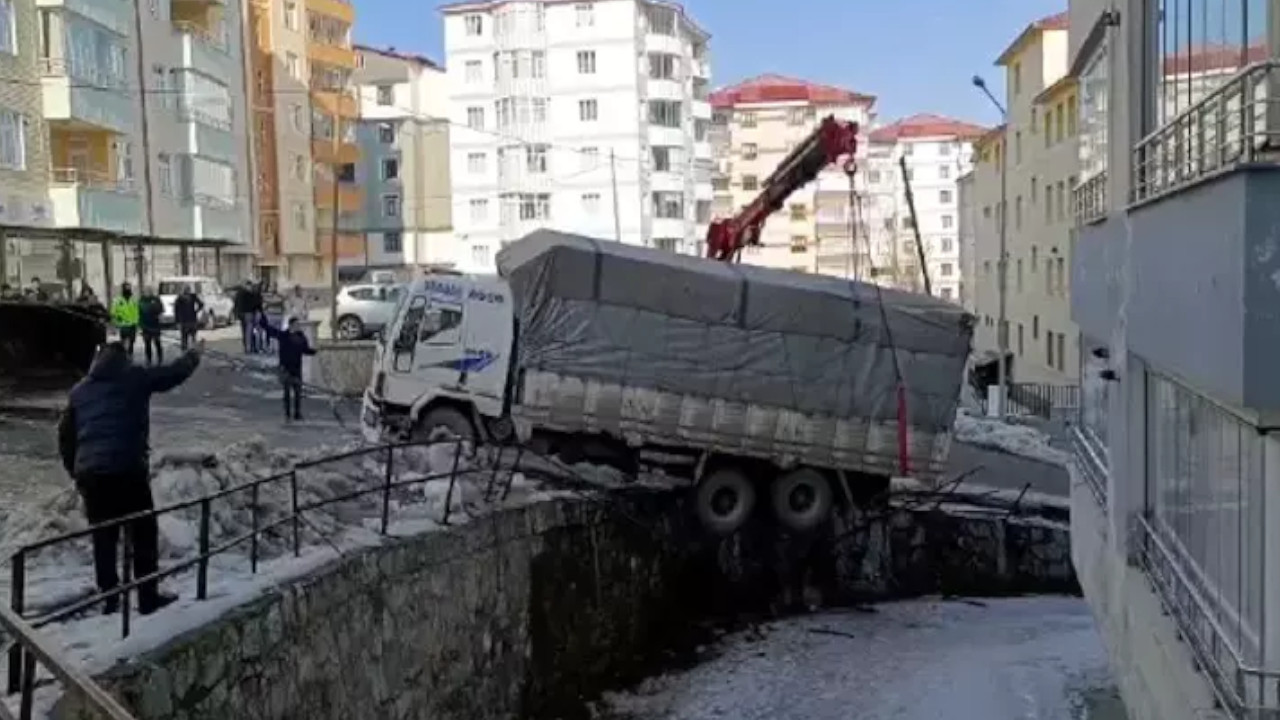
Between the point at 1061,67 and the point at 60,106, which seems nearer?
the point at 60,106

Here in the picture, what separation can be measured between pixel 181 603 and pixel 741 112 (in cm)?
10348

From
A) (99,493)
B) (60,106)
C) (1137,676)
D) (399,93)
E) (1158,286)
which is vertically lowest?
(1137,676)

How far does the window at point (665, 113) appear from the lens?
7700 centimetres

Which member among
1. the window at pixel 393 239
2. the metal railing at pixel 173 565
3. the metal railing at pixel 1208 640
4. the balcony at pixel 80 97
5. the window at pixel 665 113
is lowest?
the metal railing at pixel 1208 640

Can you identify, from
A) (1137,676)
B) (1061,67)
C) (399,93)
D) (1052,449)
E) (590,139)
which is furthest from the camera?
(399,93)

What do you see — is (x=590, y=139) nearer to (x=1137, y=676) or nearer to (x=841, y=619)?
(x=841, y=619)

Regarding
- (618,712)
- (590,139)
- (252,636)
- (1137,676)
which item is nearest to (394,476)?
(618,712)

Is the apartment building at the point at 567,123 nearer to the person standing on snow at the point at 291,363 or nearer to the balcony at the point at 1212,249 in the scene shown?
the person standing on snow at the point at 291,363

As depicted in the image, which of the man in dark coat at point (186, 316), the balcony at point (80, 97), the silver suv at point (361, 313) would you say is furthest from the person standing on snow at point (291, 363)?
the silver suv at point (361, 313)

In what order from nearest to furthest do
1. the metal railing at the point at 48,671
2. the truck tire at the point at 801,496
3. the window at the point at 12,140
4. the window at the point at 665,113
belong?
1. the metal railing at the point at 48,671
2. the truck tire at the point at 801,496
3. the window at the point at 12,140
4. the window at the point at 665,113

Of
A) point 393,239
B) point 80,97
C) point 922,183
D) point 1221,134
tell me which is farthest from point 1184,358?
point 922,183

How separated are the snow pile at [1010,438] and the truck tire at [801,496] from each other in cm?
735

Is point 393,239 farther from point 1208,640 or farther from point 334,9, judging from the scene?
point 1208,640

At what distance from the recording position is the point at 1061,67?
139 feet
